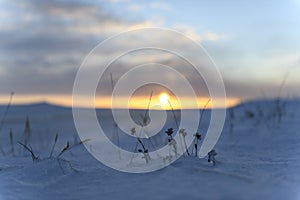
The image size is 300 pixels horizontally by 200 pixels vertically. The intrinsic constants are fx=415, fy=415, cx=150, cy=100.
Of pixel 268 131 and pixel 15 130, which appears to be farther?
pixel 15 130

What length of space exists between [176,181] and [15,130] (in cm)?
682

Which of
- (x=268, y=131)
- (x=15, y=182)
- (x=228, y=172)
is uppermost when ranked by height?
(x=268, y=131)

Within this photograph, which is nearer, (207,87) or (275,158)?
A: (275,158)

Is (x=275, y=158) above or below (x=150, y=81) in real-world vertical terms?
below

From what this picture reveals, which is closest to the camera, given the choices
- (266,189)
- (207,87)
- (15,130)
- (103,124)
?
(266,189)

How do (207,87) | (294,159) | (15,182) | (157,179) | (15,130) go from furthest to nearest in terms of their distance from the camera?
(15,130), (207,87), (294,159), (15,182), (157,179)

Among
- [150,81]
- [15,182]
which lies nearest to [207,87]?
[150,81]

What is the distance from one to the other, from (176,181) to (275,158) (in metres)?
1.05

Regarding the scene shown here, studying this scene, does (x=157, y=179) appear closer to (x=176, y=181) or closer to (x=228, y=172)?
(x=176, y=181)

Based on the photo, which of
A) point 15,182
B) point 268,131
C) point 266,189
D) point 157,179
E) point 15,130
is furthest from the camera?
point 15,130

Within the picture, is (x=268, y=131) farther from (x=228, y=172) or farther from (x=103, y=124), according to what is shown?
(x=103, y=124)

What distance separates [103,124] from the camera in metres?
7.61

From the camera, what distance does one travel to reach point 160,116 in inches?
180

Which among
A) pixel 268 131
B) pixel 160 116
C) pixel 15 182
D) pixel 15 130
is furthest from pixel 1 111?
pixel 15 182
